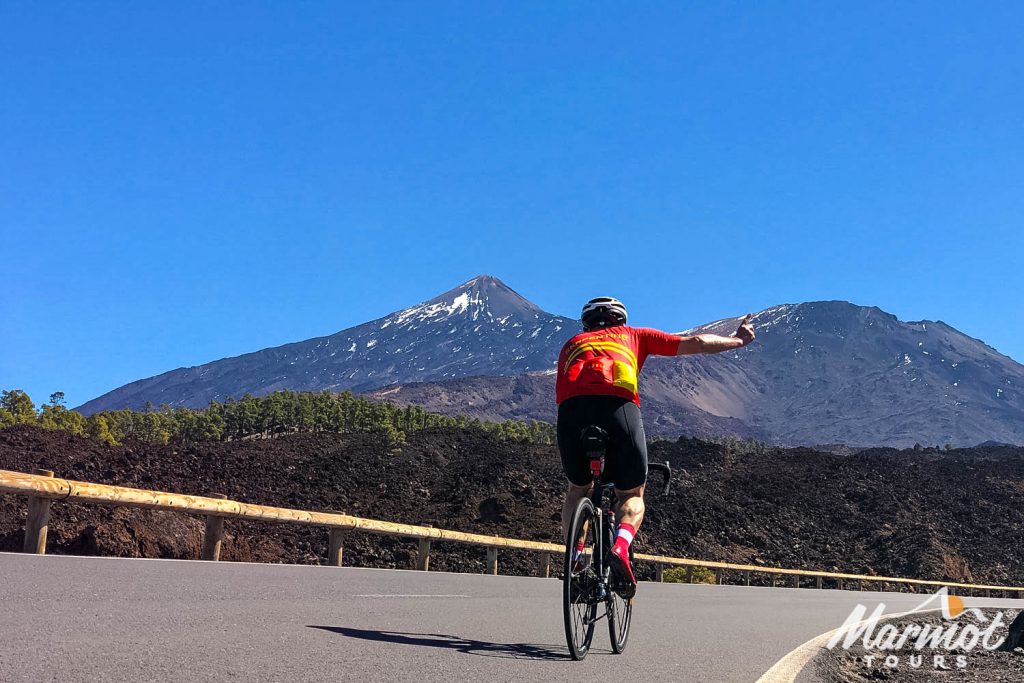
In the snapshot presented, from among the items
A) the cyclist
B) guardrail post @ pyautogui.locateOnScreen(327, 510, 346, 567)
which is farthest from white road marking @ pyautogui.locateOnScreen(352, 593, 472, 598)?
guardrail post @ pyautogui.locateOnScreen(327, 510, 346, 567)

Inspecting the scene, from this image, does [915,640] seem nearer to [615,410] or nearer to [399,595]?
[399,595]

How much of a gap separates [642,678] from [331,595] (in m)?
3.58

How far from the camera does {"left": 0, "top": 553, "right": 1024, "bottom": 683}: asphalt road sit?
14.3ft

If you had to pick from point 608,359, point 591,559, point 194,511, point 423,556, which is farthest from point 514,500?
point 608,359

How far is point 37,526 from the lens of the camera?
10062 mm

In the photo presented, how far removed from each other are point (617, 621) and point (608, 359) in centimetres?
157

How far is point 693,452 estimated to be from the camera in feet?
231

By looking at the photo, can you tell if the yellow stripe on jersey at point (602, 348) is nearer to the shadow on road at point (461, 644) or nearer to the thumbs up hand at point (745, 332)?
the thumbs up hand at point (745, 332)

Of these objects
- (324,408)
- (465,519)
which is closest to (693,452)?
(324,408)

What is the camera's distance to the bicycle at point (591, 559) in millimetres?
5551

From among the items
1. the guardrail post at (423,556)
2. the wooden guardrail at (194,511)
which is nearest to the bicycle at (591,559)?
the wooden guardrail at (194,511)

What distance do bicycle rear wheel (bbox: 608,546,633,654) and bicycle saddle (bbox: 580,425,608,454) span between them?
27.9 inches

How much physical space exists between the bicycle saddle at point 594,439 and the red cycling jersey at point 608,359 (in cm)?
22

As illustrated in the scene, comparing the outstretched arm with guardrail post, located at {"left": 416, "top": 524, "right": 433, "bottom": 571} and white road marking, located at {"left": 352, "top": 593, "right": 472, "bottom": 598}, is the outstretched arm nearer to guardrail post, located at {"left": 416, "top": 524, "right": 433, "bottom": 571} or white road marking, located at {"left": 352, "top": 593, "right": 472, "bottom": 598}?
white road marking, located at {"left": 352, "top": 593, "right": 472, "bottom": 598}
